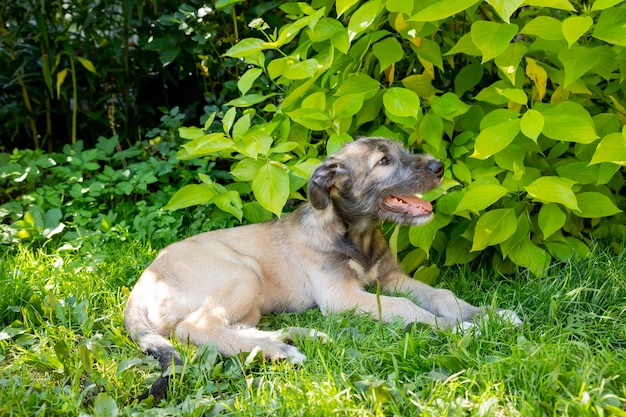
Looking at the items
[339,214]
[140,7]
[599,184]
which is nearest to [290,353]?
[339,214]

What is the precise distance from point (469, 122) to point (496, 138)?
0.73 meters

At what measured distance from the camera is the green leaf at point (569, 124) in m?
3.72

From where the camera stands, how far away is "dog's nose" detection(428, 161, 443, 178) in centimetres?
423

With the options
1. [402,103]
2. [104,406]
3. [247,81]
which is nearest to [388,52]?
[402,103]

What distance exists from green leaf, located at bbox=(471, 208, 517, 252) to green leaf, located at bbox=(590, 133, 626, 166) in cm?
58

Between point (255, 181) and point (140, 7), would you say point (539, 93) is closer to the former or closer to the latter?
point (255, 181)

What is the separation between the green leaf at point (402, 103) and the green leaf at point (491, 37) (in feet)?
1.69

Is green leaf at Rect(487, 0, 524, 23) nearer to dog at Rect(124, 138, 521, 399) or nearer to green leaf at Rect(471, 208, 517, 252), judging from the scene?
dog at Rect(124, 138, 521, 399)

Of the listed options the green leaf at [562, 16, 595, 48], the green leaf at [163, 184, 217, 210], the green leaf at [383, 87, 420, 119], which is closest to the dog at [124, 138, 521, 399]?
the green leaf at [163, 184, 217, 210]

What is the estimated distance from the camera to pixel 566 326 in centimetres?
360

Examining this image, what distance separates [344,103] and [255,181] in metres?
0.68

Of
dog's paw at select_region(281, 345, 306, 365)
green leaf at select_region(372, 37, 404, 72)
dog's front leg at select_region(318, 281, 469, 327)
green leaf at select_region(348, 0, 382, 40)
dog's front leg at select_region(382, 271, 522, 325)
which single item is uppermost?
green leaf at select_region(348, 0, 382, 40)

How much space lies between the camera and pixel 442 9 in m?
3.53

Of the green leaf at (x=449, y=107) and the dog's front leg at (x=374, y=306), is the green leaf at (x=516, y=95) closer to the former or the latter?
the green leaf at (x=449, y=107)
